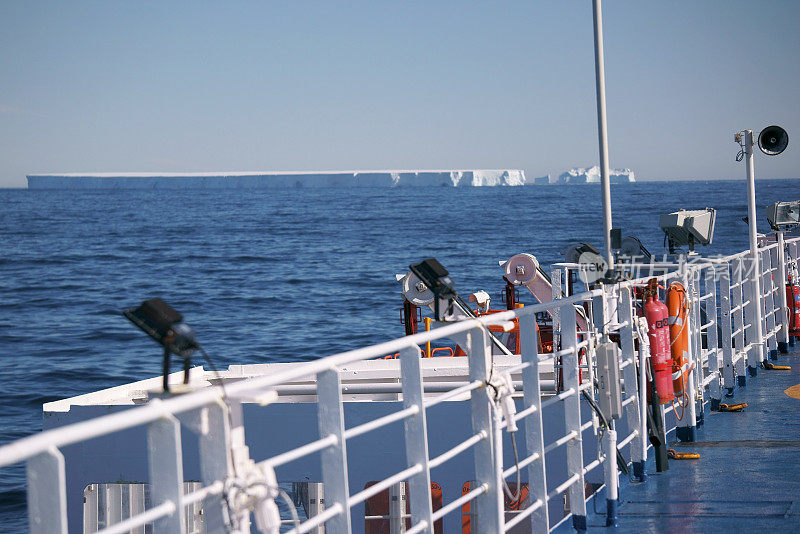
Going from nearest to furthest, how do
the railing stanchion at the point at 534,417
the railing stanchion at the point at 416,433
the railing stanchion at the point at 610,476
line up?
1. the railing stanchion at the point at 416,433
2. the railing stanchion at the point at 534,417
3. the railing stanchion at the point at 610,476

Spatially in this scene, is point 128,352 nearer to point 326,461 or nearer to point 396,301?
point 396,301

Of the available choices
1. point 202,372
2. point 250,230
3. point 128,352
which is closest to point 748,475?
point 202,372

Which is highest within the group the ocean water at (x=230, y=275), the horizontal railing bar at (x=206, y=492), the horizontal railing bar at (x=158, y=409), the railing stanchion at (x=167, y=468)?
the horizontal railing bar at (x=158, y=409)

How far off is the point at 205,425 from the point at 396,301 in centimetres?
3190

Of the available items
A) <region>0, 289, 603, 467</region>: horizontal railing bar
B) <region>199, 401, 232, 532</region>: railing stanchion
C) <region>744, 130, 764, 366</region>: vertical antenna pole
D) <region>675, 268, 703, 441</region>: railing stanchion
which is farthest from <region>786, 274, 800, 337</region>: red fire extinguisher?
<region>199, 401, 232, 532</region>: railing stanchion

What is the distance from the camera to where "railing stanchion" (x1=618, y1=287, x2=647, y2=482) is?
5.05 metres

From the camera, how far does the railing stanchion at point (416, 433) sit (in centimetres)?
291

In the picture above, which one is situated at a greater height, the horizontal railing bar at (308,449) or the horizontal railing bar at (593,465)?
the horizontal railing bar at (308,449)

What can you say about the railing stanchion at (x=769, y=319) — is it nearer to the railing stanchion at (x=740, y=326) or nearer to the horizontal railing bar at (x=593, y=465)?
the railing stanchion at (x=740, y=326)

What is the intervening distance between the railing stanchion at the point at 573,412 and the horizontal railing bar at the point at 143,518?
2.53 meters

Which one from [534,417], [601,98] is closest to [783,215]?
[601,98]

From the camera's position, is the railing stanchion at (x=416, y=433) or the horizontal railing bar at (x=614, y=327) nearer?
the railing stanchion at (x=416, y=433)

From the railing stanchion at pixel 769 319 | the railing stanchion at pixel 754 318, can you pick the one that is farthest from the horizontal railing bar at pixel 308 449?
the railing stanchion at pixel 769 319

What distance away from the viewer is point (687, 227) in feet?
21.6
